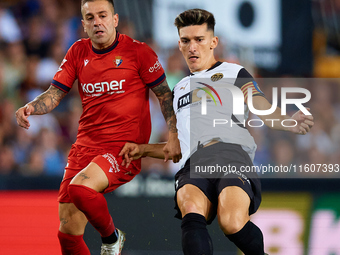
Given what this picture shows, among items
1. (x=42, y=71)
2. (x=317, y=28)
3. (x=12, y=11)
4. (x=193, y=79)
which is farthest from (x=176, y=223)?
(x=12, y=11)

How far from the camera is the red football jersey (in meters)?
3.59

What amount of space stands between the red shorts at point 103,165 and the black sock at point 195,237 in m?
0.73

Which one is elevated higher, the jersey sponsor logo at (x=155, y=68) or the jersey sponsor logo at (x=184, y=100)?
the jersey sponsor logo at (x=155, y=68)

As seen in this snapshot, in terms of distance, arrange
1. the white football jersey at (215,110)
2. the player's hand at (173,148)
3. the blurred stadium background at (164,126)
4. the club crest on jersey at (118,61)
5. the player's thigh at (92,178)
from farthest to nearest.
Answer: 1. the blurred stadium background at (164,126)
2. the club crest on jersey at (118,61)
3. the player's hand at (173,148)
4. the white football jersey at (215,110)
5. the player's thigh at (92,178)

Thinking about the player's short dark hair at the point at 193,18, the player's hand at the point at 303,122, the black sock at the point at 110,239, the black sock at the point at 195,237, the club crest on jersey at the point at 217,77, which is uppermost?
the player's short dark hair at the point at 193,18

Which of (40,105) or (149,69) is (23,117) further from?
(149,69)

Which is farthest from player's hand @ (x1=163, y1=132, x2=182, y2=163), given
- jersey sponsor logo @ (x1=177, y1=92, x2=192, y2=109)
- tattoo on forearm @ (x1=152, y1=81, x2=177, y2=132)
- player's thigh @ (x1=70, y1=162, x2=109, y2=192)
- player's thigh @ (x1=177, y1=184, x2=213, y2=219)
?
player's thigh @ (x1=70, y1=162, x2=109, y2=192)

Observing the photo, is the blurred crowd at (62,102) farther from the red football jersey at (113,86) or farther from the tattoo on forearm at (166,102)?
the tattoo on forearm at (166,102)

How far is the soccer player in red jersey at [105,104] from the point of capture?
352cm

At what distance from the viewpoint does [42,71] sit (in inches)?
254

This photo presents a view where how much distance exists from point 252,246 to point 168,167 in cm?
228

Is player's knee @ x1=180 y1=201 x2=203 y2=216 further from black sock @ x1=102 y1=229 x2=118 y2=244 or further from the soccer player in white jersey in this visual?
black sock @ x1=102 y1=229 x2=118 y2=244

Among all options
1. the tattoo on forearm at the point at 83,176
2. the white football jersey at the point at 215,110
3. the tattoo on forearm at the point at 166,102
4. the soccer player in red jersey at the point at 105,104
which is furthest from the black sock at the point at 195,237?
the tattoo on forearm at the point at 166,102

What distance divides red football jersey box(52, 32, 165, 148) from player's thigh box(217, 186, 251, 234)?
3.12 ft
